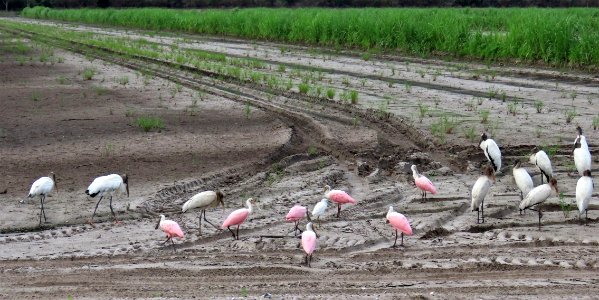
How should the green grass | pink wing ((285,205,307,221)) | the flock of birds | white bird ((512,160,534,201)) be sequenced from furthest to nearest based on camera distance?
1. the green grass
2. white bird ((512,160,534,201))
3. pink wing ((285,205,307,221))
4. the flock of birds

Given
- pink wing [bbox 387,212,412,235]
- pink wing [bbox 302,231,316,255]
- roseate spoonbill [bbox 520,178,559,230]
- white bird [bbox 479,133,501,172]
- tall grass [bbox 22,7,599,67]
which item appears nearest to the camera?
pink wing [bbox 302,231,316,255]

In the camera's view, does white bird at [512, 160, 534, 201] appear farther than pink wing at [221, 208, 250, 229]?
Yes

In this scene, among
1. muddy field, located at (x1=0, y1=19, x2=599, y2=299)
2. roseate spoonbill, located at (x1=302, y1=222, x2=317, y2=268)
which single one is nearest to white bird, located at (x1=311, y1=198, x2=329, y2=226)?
muddy field, located at (x1=0, y1=19, x2=599, y2=299)

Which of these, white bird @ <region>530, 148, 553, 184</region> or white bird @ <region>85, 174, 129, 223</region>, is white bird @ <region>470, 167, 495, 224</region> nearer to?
white bird @ <region>530, 148, 553, 184</region>

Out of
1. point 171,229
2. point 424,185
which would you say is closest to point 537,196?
point 424,185

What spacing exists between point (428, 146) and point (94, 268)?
7210 mm

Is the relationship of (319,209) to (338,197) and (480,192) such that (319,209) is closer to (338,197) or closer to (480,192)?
(338,197)

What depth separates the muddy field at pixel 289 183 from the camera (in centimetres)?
828

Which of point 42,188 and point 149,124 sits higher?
point 42,188

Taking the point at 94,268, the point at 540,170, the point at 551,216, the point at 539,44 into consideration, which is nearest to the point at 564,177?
the point at 540,170

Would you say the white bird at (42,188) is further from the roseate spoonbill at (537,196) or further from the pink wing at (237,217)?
the roseate spoonbill at (537,196)

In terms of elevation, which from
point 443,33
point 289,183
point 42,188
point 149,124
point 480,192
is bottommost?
point 289,183

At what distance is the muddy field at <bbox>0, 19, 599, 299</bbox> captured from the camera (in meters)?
8.28

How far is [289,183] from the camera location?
41.7 ft
